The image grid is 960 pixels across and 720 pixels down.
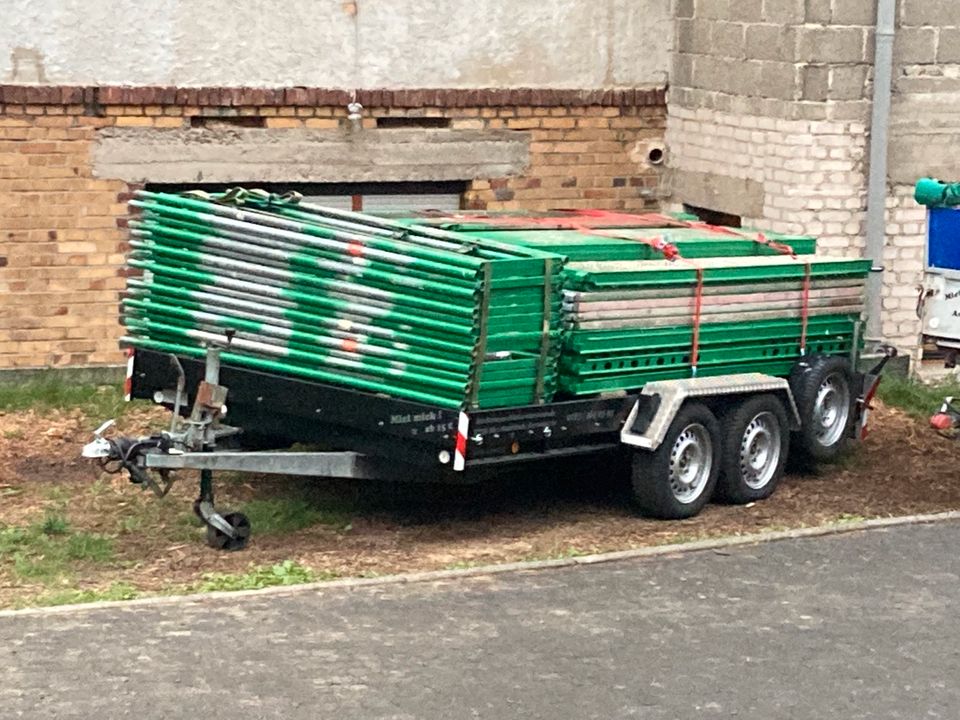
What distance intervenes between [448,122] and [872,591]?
6.29 metres

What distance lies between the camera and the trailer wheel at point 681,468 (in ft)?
36.3

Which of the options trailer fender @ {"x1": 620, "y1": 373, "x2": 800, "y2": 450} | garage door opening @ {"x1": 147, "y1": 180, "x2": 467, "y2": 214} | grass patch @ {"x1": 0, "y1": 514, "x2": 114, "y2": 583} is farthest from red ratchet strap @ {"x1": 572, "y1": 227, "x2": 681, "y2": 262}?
grass patch @ {"x1": 0, "y1": 514, "x2": 114, "y2": 583}

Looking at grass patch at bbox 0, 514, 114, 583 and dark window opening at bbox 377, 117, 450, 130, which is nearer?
grass patch at bbox 0, 514, 114, 583

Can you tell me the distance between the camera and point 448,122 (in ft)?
49.4

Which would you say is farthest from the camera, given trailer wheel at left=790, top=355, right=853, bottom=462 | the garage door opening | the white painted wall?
the garage door opening

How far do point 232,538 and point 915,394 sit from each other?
244 inches

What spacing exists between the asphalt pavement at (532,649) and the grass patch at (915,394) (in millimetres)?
4242

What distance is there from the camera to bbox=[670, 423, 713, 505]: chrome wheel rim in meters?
11.2

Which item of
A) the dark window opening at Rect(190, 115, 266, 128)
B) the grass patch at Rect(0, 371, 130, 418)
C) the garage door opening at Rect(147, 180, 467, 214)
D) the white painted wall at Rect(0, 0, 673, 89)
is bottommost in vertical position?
the grass patch at Rect(0, 371, 130, 418)

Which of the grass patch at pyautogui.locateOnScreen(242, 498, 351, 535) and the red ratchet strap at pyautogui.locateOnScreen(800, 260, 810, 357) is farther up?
the red ratchet strap at pyautogui.locateOnScreen(800, 260, 810, 357)

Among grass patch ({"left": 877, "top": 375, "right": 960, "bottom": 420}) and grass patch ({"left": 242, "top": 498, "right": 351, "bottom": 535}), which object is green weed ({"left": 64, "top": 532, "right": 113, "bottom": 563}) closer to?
grass patch ({"left": 242, "top": 498, "right": 351, "bottom": 535})

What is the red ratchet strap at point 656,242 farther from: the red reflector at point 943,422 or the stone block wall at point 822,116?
the stone block wall at point 822,116

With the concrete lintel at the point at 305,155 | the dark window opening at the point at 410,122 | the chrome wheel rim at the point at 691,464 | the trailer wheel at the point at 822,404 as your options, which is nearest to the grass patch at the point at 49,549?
the chrome wheel rim at the point at 691,464

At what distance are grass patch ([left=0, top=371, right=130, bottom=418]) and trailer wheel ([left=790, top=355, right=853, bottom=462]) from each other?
179 inches
